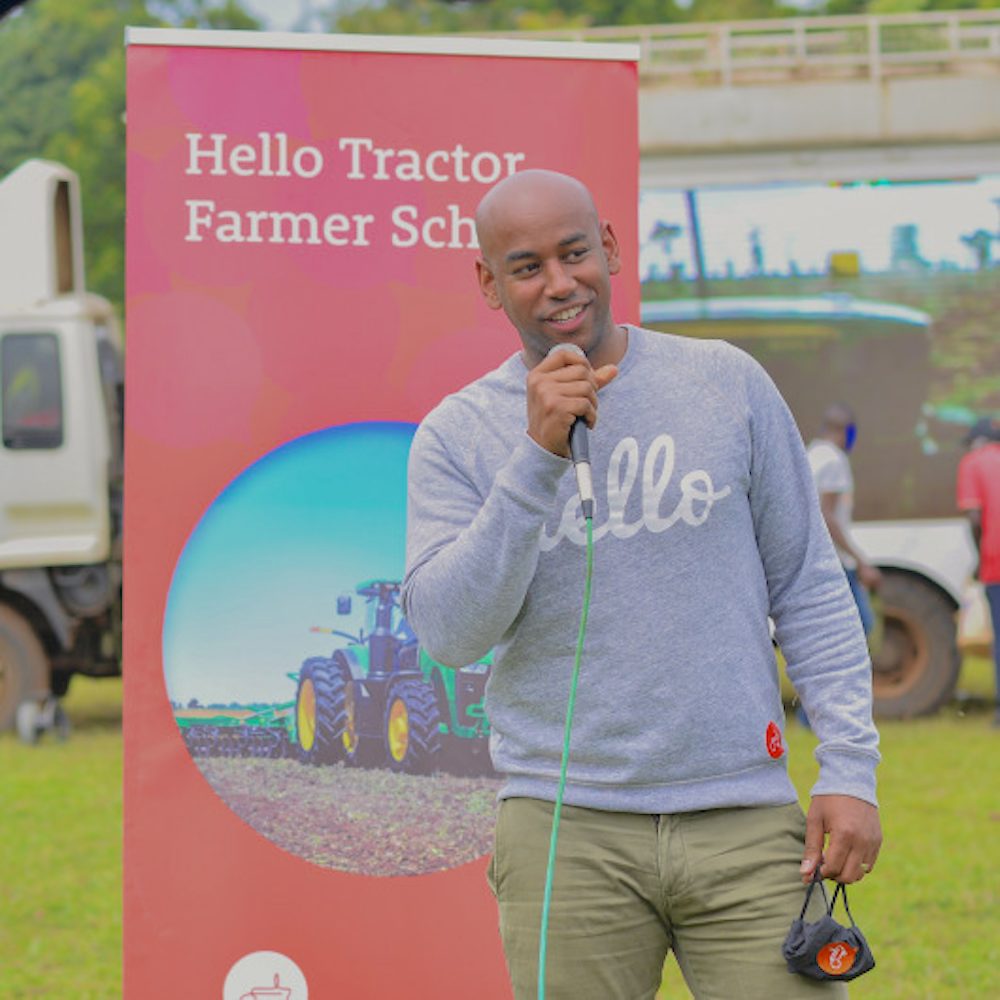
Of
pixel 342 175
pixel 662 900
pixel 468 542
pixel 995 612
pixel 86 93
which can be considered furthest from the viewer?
pixel 86 93

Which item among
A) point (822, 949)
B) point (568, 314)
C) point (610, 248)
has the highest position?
point (610, 248)

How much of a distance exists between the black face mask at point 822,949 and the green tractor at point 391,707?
4.93ft

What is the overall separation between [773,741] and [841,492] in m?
7.49

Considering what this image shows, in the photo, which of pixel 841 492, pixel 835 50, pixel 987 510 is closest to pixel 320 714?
pixel 841 492

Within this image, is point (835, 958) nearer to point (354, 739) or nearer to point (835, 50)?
point (354, 739)

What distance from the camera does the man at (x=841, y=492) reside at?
979 cm

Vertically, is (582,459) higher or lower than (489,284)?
lower

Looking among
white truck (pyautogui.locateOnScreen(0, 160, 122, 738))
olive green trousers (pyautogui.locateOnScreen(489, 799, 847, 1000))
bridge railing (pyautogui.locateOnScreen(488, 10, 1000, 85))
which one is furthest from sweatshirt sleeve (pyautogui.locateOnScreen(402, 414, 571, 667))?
bridge railing (pyautogui.locateOnScreen(488, 10, 1000, 85))

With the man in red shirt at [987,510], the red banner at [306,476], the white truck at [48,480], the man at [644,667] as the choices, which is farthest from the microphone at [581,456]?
the white truck at [48,480]

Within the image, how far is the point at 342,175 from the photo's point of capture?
3.74m

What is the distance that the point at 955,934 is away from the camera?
6.12 meters

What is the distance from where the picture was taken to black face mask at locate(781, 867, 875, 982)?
2377 millimetres

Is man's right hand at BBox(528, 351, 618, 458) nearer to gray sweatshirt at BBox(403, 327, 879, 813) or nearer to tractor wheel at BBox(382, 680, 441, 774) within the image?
gray sweatshirt at BBox(403, 327, 879, 813)

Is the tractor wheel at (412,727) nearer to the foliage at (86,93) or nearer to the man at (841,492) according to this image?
the man at (841,492)
